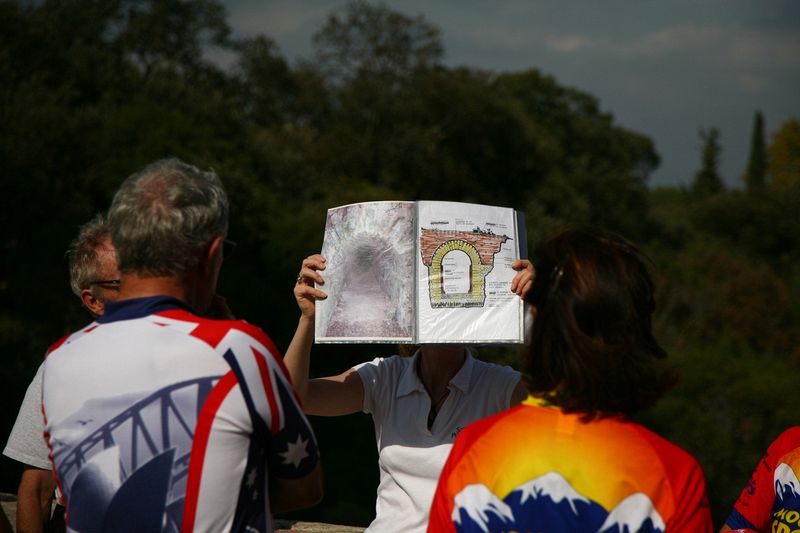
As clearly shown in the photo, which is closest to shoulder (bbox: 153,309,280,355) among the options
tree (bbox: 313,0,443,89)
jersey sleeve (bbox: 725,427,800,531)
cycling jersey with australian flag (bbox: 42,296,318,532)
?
cycling jersey with australian flag (bbox: 42,296,318,532)

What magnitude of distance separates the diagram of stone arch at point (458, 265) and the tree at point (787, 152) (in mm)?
56270

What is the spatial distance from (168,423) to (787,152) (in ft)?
196

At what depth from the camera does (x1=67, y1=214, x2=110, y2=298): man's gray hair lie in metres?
2.62

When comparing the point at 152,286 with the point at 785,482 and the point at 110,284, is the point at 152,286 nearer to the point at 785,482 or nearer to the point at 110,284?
the point at 110,284

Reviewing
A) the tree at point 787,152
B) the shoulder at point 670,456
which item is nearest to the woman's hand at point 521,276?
the shoulder at point 670,456

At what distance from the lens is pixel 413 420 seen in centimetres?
277

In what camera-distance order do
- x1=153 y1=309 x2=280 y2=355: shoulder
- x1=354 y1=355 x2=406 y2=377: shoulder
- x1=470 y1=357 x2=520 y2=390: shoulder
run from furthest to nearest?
1. x1=354 y1=355 x2=406 y2=377: shoulder
2. x1=470 y1=357 x2=520 y2=390: shoulder
3. x1=153 y1=309 x2=280 y2=355: shoulder

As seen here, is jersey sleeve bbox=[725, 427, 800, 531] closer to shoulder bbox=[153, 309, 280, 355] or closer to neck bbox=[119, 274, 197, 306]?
shoulder bbox=[153, 309, 280, 355]

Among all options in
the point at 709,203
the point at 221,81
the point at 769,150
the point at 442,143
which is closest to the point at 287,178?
the point at 221,81

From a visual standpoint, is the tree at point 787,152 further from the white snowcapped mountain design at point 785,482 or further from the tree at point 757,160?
the white snowcapped mountain design at point 785,482

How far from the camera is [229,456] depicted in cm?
172

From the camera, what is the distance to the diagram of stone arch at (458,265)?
265cm

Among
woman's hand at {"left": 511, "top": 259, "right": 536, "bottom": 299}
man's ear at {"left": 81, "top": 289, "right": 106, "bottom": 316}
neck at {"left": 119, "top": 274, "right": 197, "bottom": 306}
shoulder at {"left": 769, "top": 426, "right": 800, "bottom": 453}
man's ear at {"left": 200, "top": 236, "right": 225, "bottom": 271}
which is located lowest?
shoulder at {"left": 769, "top": 426, "right": 800, "bottom": 453}

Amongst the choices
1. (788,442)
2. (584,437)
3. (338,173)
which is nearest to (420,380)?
(788,442)
